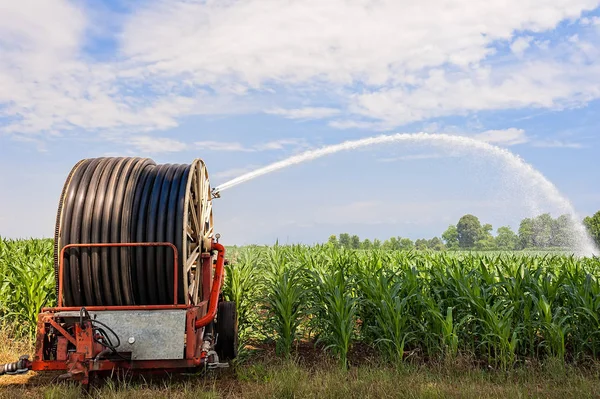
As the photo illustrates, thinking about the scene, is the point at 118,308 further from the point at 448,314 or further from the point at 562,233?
the point at 562,233

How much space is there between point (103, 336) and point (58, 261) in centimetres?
132

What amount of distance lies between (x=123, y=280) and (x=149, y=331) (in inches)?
33.1

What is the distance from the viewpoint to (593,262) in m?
13.6

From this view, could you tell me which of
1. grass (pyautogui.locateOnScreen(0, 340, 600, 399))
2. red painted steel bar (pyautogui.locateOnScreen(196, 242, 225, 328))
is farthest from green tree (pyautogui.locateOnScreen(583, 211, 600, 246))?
red painted steel bar (pyautogui.locateOnScreen(196, 242, 225, 328))

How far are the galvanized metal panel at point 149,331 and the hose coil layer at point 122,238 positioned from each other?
43 cm

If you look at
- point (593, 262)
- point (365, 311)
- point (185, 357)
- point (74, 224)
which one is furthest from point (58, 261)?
point (593, 262)

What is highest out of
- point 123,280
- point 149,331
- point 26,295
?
Result: point 123,280

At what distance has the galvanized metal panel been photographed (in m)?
6.44

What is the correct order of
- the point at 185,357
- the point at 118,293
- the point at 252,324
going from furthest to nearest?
the point at 252,324 < the point at 118,293 < the point at 185,357

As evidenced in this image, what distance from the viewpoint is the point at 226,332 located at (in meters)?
8.23

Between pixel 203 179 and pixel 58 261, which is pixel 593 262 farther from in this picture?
pixel 58 261

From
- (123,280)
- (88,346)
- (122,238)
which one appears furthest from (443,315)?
(88,346)

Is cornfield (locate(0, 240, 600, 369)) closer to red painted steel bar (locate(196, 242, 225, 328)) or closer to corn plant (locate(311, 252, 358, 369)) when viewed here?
corn plant (locate(311, 252, 358, 369))

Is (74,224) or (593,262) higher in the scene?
(74,224)
